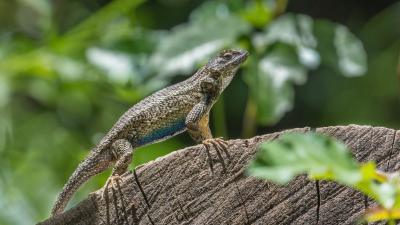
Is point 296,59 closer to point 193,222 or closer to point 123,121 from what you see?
point 123,121

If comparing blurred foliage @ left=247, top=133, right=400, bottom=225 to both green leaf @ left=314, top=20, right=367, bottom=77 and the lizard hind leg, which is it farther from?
green leaf @ left=314, top=20, right=367, bottom=77

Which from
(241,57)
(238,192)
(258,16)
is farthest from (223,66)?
(238,192)

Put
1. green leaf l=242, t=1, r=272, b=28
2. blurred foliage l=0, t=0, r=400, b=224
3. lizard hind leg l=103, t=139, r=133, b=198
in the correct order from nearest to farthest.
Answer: lizard hind leg l=103, t=139, r=133, b=198, blurred foliage l=0, t=0, r=400, b=224, green leaf l=242, t=1, r=272, b=28

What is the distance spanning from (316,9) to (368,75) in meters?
1.01

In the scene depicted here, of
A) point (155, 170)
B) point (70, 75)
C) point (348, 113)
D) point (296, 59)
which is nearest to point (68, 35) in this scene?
point (70, 75)

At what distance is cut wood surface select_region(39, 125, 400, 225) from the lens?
10.1ft

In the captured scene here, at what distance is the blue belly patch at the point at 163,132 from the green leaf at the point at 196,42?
11.7 inches

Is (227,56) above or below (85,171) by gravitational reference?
above

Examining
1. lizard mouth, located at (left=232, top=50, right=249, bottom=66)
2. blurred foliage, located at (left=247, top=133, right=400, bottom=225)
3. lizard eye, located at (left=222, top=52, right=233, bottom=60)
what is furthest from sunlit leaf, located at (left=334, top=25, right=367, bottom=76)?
blurred foliage, located at (left=247, top=133, right=400, bottom=225)

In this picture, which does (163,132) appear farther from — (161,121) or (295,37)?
(295,37)

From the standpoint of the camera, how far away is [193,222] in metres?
3.13

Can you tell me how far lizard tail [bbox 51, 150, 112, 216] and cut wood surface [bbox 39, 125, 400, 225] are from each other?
1.19 meters

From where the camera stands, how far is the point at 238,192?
3119 millimetres

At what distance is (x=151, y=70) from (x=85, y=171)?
0.63m
